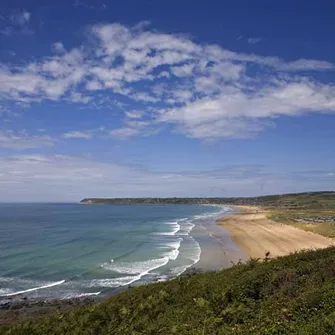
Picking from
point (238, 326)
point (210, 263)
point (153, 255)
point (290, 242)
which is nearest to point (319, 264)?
point (238, 326)

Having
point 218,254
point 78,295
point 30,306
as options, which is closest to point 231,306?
point 30,306

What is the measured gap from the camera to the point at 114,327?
13.1 meters

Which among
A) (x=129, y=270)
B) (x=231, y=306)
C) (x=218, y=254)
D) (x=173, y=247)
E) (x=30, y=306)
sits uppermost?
(x=231, y=306)

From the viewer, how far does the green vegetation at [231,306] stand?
10258 millimetres

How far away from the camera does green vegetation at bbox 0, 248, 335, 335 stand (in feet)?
33.7

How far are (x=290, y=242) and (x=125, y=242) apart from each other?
2311 centimetres

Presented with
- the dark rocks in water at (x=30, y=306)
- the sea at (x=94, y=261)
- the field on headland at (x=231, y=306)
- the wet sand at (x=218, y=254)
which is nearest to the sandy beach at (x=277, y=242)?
the wet sand at (x=218, y=254)

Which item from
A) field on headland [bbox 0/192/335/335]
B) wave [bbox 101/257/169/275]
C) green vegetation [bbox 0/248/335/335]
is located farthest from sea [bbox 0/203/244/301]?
green vegetation [bbox 0/248/335/335]

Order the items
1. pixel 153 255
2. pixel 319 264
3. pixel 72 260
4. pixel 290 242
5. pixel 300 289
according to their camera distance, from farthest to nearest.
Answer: pixel 290 242 < pixel 153 255 < pixel 72 260 < pixel 319 264 < pixel 300 289

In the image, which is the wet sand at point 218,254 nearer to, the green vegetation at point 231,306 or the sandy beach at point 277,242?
the sandy beach at point 277,242

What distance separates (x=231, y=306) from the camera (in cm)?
1252

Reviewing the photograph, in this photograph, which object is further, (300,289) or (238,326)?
(300,289)

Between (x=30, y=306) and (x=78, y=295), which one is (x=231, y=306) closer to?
(x=30, y=306)

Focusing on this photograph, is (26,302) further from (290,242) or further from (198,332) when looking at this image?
(290,242)
